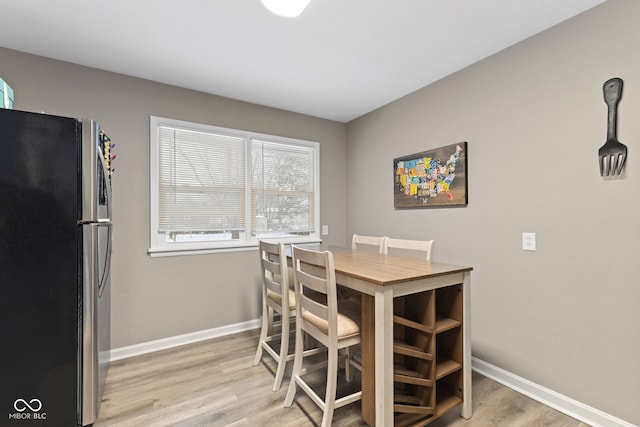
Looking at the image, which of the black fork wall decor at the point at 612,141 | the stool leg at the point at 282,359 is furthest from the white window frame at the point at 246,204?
the black fork wall decor at the point at 612,141

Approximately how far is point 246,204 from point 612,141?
2.86 metres

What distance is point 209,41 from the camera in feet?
6.68

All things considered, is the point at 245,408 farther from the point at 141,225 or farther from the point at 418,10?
the point at 418,10

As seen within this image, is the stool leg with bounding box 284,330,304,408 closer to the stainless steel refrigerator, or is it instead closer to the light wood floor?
the light wood floor

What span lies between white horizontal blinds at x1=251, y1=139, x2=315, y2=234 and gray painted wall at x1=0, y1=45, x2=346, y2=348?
320 mm

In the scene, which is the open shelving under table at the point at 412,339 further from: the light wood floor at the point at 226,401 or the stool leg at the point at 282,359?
the stool leg at the point at 282,359

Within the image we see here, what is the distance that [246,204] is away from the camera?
10.1 feet

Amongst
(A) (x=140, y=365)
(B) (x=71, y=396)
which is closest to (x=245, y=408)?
(B) (x=71, y=396)

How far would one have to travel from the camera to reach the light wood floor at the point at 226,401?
1711mm

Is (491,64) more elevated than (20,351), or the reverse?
(491,64)

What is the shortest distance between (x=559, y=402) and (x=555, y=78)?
208cm

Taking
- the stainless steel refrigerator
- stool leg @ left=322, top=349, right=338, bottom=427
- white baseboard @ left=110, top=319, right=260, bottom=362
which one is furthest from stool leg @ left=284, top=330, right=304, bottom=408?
white baseboard @ left=110, top=319, right=260, bottom=362

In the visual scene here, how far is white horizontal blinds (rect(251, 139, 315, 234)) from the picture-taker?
318 cm

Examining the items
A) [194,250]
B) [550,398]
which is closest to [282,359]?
[194,250]
